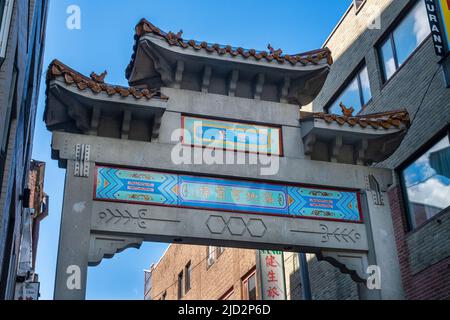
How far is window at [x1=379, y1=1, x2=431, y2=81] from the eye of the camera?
16.0 m

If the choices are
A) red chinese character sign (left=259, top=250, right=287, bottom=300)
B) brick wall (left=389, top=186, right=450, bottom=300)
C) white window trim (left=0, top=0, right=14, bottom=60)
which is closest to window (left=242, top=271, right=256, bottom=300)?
red chinese character sign (left=259, top=250, right=287, bottom=300)

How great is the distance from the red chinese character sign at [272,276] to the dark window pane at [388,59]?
22.6 feet

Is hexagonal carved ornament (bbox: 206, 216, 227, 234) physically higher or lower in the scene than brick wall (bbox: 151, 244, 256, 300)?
lower

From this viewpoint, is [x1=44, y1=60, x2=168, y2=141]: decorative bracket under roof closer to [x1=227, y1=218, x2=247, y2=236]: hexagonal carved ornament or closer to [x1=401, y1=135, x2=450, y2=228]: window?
[x1=227, y1=218, x2=247, y2=236]: hexagonal carved ornament

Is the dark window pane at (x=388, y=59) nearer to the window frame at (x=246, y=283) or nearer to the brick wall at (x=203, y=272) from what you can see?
the brick wall at (x=203, y=272)

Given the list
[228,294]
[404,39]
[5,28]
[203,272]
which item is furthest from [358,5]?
[5,28]

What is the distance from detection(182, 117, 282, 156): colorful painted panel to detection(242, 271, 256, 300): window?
10.5 metres

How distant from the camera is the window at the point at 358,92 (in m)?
18.8

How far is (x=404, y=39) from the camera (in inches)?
664

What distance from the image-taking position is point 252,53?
1245 centimetres

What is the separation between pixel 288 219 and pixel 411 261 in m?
4.87

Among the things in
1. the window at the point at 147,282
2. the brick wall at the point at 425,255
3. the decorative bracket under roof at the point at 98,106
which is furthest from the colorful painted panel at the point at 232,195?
the window at the point at 147,282
